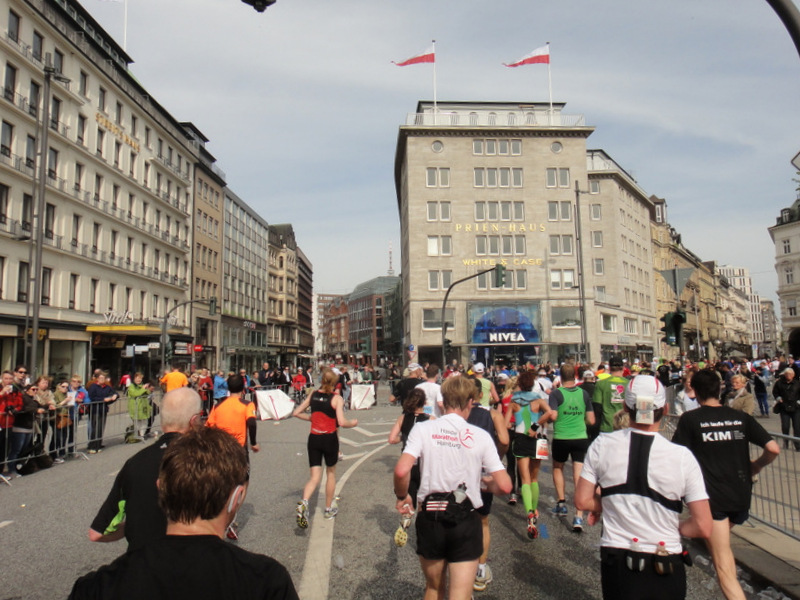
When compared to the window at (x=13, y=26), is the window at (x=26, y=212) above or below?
below

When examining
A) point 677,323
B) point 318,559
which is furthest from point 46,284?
point 677,323

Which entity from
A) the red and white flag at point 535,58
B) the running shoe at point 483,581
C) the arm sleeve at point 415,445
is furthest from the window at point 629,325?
the arm sleeve at point 415,445

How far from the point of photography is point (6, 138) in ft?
94.6

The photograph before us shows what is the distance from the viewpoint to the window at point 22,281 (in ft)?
97.7

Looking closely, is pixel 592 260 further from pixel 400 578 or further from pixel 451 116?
pixel 400 578

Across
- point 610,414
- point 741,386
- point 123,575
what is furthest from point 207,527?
point 741,386

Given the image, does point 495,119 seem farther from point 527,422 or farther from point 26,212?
point 527,422

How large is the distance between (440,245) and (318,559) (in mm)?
45598

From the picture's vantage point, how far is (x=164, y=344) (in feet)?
102

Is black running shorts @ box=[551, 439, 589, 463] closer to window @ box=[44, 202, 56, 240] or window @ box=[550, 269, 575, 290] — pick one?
window @ box=[44, 202, 56, 240]

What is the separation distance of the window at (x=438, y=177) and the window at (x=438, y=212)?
5.52 feet

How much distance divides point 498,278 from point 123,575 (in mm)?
23536

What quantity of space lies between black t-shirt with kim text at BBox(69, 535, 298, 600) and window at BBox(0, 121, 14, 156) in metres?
33.2

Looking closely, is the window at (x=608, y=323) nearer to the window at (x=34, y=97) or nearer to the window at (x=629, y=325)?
the window at (x=629, y=325)
